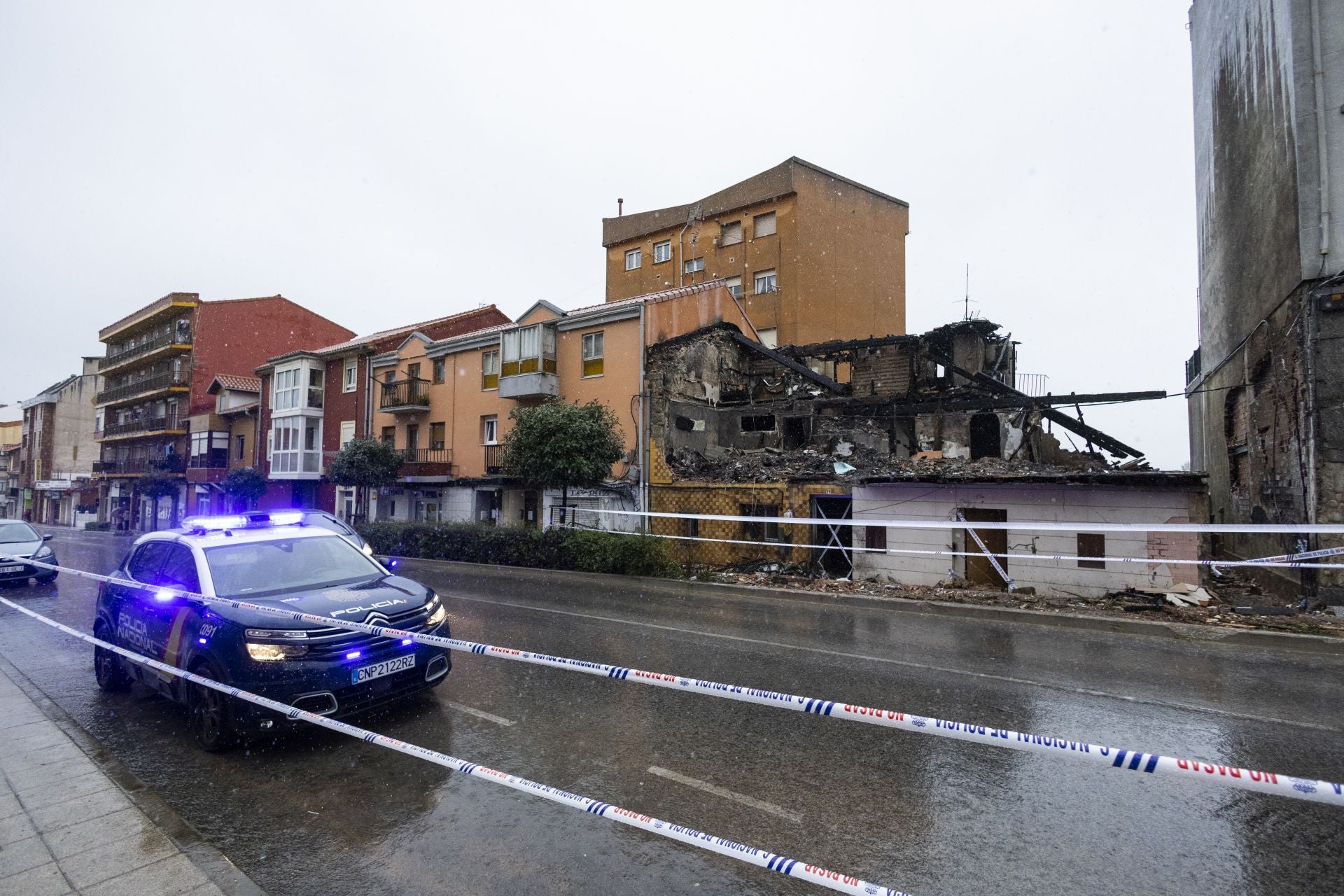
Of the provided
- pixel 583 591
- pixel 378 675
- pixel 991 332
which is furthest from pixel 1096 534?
pixel 991 332

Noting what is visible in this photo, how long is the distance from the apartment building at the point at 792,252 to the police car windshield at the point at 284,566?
28.3 m

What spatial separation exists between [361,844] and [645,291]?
3620 cm

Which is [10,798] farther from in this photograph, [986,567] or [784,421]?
[784,421]

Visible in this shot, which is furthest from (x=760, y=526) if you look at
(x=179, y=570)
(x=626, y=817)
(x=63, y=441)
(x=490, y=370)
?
(x=63, y=441)

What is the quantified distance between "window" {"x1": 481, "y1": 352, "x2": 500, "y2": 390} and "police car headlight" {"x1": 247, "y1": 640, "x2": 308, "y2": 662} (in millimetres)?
23125

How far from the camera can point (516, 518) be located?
25953mm

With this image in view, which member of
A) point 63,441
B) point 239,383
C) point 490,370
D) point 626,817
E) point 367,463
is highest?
point 239,383

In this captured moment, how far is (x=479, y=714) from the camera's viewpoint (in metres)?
5.69

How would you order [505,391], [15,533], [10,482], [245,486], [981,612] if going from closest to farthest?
[981,612]
[15,533]
[505,391]
[245,486]
[10,482]

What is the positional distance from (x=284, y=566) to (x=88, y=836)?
2505 mm

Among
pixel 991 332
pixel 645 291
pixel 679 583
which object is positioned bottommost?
pixel 679 583

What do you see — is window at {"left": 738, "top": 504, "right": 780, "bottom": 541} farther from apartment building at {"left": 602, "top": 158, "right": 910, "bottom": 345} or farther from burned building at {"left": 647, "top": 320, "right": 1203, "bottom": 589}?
apartment building at {"left": 602, "top": 158, "right": 910, "bottom": 345}

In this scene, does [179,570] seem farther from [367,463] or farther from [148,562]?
[367,463]

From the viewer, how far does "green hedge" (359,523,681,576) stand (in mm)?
16688
